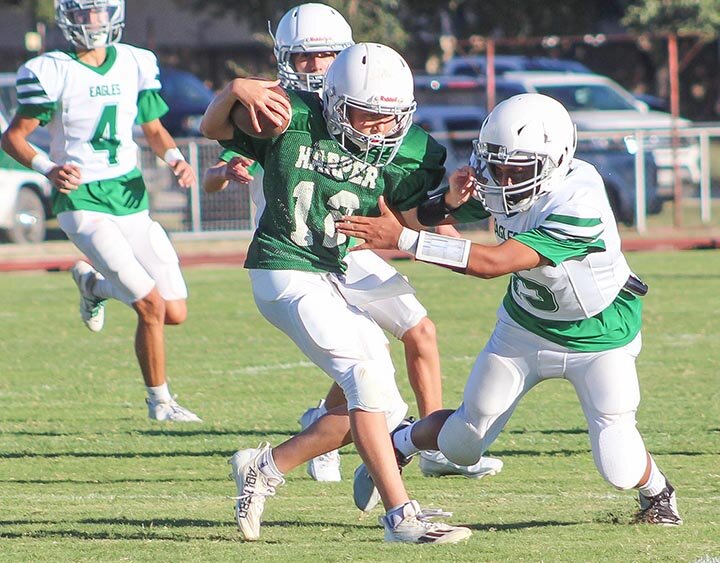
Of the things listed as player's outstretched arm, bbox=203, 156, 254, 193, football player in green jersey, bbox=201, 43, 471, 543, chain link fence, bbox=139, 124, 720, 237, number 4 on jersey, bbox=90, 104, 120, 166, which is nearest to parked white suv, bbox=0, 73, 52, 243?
chain link fence, bbox=139, 124, 720, 237

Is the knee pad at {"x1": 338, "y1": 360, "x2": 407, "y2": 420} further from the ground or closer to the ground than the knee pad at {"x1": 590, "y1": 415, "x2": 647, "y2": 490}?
further from the ground

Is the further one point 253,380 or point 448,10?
point 448,10

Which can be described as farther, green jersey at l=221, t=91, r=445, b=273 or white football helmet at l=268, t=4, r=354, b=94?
white football helmet at l=268, t=4, r=354, b=94

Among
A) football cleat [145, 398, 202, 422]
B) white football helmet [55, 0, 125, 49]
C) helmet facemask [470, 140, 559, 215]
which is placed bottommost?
football cleat [145, 398, 202, 422]

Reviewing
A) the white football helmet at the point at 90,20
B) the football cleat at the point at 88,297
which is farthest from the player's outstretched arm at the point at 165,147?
the football cleat at the point at 88,297

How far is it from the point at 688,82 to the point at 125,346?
24.6 m

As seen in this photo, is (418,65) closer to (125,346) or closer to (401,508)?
(125,346)

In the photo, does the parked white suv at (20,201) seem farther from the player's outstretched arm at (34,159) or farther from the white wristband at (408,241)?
the white wristband at (408,241)

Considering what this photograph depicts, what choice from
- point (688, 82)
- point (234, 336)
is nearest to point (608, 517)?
point (234, 336)

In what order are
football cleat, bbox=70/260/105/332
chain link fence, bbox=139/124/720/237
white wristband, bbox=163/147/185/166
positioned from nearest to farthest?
white wristband, bbox=163/147/185/166 < football cleat, bbox=70/260/105/332 < chain link fence, bbox=139/124/720/237

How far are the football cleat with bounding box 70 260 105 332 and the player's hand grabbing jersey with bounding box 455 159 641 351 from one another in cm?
339

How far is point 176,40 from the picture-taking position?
33531 millimetres

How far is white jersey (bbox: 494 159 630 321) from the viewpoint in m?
4.52

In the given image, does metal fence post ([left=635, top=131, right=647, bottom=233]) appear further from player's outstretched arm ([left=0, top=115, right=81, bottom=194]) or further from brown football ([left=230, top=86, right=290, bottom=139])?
brown football ([left=230, top=86, right=290, bottom=139])
